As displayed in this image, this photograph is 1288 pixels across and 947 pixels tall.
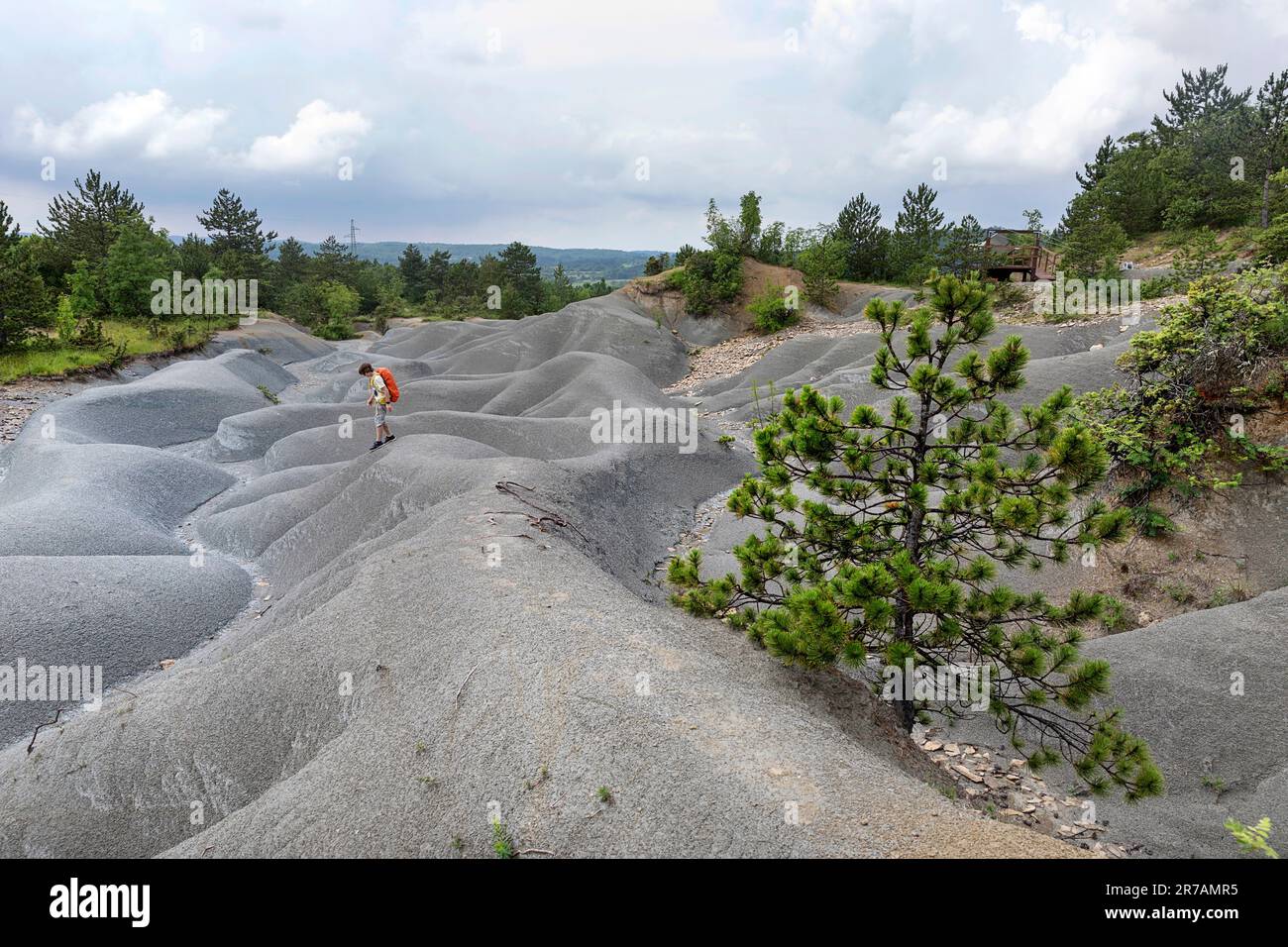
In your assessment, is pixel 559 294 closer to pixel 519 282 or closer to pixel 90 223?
pixel 519 282

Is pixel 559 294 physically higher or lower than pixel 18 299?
higher

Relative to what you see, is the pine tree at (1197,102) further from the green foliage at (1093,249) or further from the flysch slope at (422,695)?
the flysch slope at (422,695)

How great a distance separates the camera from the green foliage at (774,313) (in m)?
48.8

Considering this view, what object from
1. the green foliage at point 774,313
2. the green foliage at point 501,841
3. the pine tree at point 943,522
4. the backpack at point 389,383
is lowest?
the green foliage at point 501,841

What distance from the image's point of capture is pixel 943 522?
7.85 metres

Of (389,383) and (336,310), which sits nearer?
(389,383)

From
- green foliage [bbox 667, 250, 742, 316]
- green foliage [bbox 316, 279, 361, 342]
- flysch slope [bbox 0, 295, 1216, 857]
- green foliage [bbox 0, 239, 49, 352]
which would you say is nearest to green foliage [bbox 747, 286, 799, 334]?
green foliage [bbox 667, 250, 742, 316]

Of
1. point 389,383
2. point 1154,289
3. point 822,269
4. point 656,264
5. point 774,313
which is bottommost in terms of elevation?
point 389,383

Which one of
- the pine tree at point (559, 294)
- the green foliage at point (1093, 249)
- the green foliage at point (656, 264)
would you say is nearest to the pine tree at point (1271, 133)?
the green foliage at point (1093, 249)

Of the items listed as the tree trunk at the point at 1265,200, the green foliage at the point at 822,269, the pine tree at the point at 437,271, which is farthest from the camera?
the pine tree at the point at 437,271

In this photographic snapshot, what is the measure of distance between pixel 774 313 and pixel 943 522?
1712 inches

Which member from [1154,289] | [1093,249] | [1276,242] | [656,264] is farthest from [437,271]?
[1276,242]

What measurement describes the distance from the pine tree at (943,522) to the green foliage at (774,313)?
140 feet
